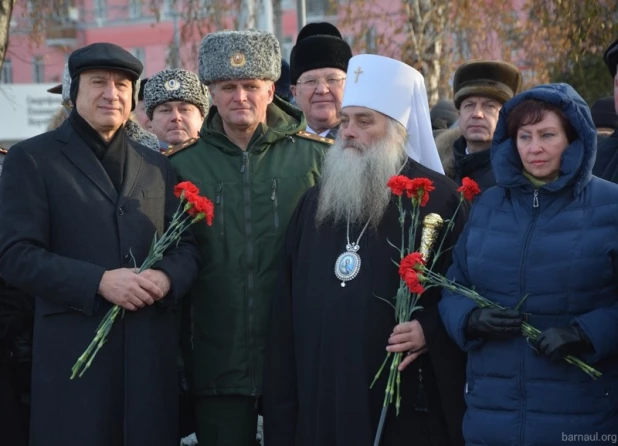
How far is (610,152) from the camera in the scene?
5832 mm

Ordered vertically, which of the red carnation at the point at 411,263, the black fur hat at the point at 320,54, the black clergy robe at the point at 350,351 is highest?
the black fur hat at the point at 320,54

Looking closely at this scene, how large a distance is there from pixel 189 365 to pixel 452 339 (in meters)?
1.52

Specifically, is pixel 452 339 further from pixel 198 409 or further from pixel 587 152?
pixel 198 409

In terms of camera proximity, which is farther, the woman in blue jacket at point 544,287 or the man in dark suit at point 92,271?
the man in dark suit at point 92,271

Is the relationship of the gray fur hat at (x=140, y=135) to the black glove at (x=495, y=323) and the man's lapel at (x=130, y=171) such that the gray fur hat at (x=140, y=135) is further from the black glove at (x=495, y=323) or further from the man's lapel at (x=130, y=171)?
the black glove at (x=495, y=323)

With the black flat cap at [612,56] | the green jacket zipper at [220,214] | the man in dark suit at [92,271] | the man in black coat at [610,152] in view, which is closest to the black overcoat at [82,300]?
the man in dark suit at [92,271]

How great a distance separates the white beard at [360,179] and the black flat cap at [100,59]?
114 cm

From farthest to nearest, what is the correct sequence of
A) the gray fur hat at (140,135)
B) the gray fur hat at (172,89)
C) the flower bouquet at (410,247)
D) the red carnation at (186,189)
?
the gray fur hat at (172,89), the gray fur hat at (140,135), the red carnation at (186,189), the flower bouquet at (410,247)

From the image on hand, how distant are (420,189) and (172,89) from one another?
2.93m

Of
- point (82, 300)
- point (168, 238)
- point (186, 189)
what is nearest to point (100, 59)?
point (186, 189)

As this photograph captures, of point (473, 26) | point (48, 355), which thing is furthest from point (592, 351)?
point (473, 26)

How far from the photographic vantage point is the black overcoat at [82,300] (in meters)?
5.46

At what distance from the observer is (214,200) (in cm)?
596

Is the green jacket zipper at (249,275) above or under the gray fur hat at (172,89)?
under
